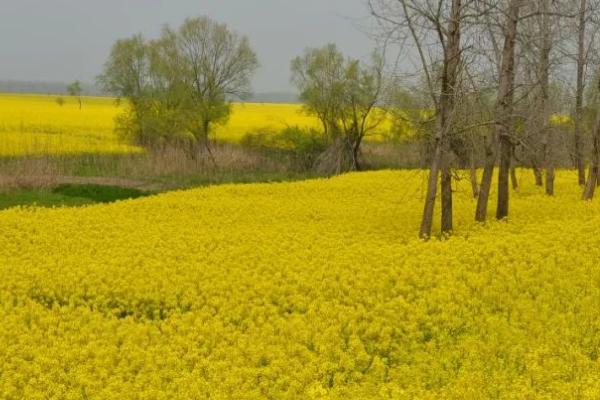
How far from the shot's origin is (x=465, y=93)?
1644cm

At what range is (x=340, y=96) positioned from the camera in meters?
49.5

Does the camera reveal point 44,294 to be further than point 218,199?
No

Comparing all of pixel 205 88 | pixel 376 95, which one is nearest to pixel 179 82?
pixel 205 88

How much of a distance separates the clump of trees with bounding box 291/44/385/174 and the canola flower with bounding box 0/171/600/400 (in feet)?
95.8

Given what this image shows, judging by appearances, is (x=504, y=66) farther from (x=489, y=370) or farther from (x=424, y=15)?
(x=489, y=370)

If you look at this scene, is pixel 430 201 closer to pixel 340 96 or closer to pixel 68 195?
pixel 68 195

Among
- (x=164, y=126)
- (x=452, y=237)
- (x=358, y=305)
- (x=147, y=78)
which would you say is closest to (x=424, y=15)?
(x=452, y=237)

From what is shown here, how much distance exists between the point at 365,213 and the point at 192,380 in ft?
42.8

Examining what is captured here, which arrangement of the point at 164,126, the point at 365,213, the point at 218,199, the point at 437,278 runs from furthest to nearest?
the point at 164,126
the point at 218,199
the point at 365,213
the point at 437,278

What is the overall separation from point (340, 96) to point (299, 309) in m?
39.4

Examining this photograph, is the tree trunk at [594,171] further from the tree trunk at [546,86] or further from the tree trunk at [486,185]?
the tree trunk at [486,185]

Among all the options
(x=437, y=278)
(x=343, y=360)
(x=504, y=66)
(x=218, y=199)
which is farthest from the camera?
(x=218, y=199)

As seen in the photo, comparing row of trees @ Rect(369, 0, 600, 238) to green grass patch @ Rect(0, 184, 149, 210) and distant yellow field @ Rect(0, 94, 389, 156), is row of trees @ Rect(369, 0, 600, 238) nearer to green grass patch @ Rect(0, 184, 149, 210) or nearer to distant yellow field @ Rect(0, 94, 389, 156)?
green grass patch @ Rect(0, 184, 149, 210)

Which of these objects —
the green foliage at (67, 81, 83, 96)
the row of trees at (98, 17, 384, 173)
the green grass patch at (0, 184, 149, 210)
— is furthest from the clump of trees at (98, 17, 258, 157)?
the green foliage at (67, 81, 83, 96)
